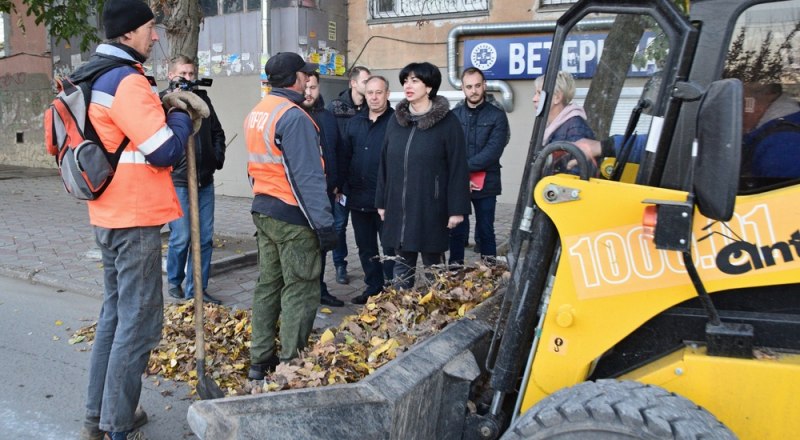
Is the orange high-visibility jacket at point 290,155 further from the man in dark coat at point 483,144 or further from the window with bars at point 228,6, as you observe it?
the window with bars at point 228,6

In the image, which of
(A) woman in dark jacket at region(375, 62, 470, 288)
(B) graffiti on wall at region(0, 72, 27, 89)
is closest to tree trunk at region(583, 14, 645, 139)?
(A) woman in dark jacket at region(375, 62, 470, 288)

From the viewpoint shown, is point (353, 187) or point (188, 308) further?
point (353, 187)

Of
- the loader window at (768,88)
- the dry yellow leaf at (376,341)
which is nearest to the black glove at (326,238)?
the dry yellow leaf at (376,341)

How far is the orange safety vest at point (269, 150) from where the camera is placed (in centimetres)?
383

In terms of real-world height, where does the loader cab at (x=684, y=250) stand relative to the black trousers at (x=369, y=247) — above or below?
above

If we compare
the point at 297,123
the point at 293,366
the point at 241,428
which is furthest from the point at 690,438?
the point at 297,123

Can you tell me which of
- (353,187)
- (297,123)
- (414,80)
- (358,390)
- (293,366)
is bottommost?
(293,366)

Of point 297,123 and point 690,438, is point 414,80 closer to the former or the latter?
point 297,123

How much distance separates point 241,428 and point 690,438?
1.33 meters

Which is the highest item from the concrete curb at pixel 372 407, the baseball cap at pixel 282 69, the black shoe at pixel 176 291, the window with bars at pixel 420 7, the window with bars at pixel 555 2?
the window with bars at pixel 420 7

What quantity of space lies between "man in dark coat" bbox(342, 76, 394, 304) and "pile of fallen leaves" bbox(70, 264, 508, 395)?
118 centimetres

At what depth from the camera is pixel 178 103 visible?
3.38 meters

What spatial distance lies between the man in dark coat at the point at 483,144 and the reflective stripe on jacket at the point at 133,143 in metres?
3.47

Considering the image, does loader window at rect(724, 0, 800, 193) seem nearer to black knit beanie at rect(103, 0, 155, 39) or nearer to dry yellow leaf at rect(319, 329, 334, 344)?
dry yellow leaf at rect(319, 329, 334, 344)
